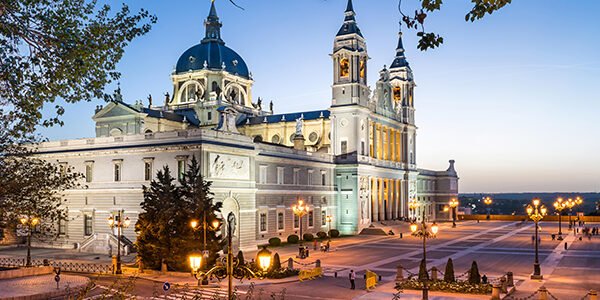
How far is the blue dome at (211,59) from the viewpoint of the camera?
9381 cm

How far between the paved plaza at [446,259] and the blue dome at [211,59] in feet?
116

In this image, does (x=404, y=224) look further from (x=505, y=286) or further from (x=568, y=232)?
(x=505, y=286)

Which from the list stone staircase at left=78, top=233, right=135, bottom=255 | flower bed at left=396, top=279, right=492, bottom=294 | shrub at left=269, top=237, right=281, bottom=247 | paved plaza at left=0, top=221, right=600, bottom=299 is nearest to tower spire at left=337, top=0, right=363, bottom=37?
paved plaza at left=0, top=221, right=600, bottom=299

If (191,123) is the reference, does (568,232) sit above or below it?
below

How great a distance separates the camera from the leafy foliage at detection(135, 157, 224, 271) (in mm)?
40531

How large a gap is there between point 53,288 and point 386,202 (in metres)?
67.1

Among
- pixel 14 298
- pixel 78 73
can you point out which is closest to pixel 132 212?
pixel 14 298

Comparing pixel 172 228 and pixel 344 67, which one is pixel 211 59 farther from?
pixel 172 228

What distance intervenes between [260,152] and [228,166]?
8.09 metres

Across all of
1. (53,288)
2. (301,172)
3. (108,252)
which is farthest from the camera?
(301,172)

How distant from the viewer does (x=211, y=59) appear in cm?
9381

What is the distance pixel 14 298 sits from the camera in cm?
2820

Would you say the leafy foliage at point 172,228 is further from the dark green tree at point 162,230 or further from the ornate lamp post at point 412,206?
the ornate lamp post at point 412,206

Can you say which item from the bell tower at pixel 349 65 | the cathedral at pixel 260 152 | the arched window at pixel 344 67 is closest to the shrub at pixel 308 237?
the cathedral at pixel 260 152
